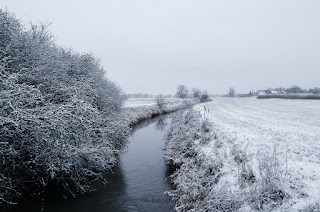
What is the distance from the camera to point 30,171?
337 inches

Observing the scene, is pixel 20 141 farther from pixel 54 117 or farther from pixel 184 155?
pixel 184 155

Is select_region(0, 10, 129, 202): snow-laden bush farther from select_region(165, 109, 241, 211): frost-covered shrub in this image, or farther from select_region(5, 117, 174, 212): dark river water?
select_region(165, 109, 241, 211): frost-covered shrub

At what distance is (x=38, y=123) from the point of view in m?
6.77

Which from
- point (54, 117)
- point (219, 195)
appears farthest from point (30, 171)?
point (219, 195)

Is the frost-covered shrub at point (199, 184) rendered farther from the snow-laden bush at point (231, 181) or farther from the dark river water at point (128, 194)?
the dark river water at point (128, 194)

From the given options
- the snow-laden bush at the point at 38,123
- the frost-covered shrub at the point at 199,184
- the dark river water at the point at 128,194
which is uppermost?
the snow-laden bush at the point at 38,123

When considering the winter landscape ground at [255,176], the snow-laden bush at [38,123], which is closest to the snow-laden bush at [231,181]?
Answer: the winter landscape ground at [255,176]

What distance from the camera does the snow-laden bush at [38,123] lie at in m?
6.87

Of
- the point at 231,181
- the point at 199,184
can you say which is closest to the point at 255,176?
the point at 231,181

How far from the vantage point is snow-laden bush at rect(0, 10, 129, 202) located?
270 inches

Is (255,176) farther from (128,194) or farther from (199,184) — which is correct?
(128,194)

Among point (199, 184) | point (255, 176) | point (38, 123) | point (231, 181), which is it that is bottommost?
point (199, 184)

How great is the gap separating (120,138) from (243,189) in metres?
10.7

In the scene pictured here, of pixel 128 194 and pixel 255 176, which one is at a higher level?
pixel 255 176
